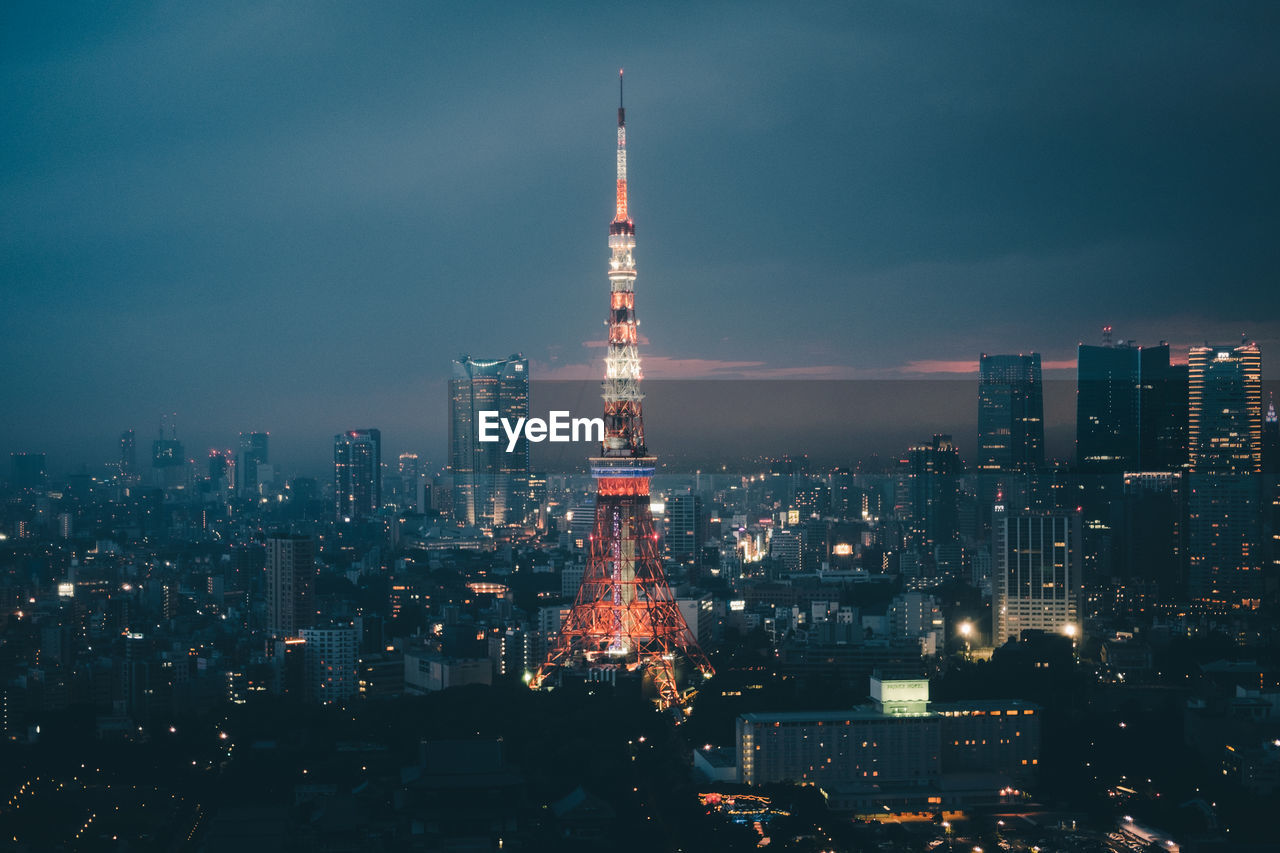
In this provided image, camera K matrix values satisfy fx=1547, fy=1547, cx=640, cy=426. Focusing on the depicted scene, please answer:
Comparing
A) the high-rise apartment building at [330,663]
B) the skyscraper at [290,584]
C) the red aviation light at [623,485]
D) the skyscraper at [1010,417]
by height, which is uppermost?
the skyscraper at [1010,417]

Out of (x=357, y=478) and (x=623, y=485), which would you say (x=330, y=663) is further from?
(x=357, y=478)

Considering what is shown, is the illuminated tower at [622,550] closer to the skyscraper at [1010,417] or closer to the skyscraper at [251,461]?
the skyscraper at [1010,417]

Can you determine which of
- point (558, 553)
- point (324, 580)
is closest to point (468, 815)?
point (324, 580)

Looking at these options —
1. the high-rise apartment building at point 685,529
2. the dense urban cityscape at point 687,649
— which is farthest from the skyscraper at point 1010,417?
the high-rise apartment building at point 685,529

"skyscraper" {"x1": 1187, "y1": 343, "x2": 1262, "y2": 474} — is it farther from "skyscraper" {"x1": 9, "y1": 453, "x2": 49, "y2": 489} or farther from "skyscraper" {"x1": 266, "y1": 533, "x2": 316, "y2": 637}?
"skyscraper" {"x1": 9, "y1": 453, "x2": 49, "y2": 489}

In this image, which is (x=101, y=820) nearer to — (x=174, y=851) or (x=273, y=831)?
(x=174, y=851)

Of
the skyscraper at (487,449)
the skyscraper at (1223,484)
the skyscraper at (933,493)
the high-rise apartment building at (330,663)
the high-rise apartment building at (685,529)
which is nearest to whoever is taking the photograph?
the high-rise apartment building at (330,663)
